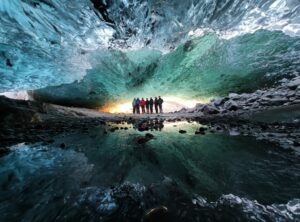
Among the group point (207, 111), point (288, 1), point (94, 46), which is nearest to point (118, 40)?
point (94, 46)

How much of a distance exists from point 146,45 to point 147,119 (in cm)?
464

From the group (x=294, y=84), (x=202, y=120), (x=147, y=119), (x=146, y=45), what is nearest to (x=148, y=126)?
(x=202, y=120)

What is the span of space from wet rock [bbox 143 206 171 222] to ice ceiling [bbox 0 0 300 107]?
7448 mm

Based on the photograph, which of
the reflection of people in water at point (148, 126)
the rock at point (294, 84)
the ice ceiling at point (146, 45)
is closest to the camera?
the reflection of people in water at point (148, 126)

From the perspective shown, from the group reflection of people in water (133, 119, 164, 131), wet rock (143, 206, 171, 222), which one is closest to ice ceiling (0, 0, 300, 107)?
reflection of people in water (133, 119, 164, 131)

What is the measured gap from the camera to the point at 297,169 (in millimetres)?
2504

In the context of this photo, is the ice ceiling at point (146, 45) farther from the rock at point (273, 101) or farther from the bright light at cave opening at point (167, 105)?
the bright light at cave opening at point (167, 105)

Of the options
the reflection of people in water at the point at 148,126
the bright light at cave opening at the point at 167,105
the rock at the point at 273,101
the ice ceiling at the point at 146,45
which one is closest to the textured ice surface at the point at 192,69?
the ice ceiling at the point at 146,45

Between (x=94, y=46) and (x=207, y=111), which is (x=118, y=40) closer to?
(x=94, y=46)

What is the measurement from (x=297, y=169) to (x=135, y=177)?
2.11m

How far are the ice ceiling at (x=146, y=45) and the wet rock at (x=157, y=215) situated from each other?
24.4 feet

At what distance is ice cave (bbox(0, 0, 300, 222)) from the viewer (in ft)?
6.08

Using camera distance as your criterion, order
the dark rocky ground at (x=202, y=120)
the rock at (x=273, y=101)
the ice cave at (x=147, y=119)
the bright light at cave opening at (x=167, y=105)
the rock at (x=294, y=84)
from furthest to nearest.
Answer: the bright light at cave opening at (x=167, y=105)
the rock at (x=294, y=84)
the rock at (x=273, y=101)
the dark rocky ground at (x=202, y=120)
the ice cave at (x=147, y=119)

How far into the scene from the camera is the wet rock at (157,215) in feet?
5.09
